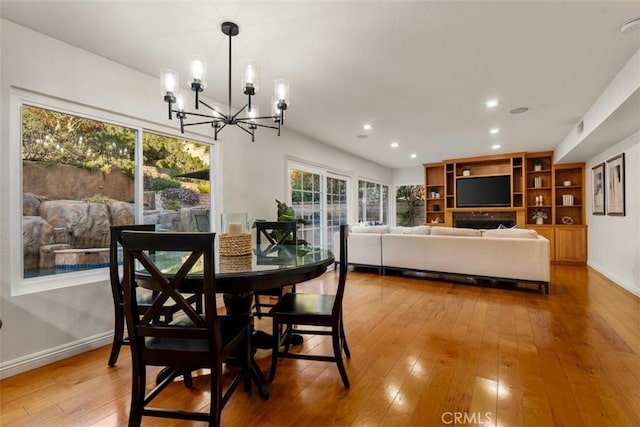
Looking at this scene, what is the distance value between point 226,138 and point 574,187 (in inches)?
278

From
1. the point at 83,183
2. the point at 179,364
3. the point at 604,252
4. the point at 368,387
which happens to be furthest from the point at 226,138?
the point at 604,252

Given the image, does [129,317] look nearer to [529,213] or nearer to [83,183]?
[83,183]

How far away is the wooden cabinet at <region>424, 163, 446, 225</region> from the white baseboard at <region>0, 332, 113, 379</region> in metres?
7.44

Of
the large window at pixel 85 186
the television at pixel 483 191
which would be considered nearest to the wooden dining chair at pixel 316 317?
the large window at pixel 85 186

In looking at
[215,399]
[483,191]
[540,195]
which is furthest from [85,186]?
[540,195]

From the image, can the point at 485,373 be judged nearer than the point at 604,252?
Yes

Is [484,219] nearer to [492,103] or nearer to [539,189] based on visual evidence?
[539,189]

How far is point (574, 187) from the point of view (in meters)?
6.37

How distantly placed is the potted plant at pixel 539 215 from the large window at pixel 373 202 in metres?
3.48

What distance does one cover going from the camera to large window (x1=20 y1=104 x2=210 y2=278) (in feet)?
7.34

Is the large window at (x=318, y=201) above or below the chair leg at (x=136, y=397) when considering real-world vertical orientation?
above

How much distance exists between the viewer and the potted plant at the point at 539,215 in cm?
669

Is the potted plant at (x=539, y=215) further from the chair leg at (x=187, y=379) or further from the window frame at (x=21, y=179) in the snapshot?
the window frame at (x=21, y=179)
